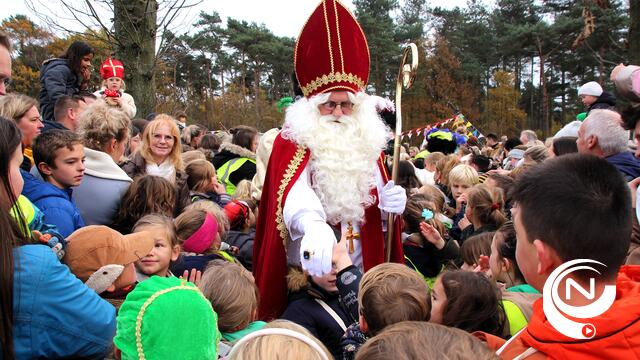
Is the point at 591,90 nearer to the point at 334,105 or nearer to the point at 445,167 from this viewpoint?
the point at 445,167

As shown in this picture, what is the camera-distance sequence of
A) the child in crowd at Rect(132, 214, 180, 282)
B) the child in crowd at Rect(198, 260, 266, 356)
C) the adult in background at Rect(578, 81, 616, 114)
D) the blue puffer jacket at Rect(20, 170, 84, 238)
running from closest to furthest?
the child in crowd at Rect(198, 260, 266, 356)
the blue puffer jacket at Rect(20, 170, 84, 238)
the child in crowd at Rect(132, 214, 180, 282)
the adult in background at Rect(578, 81, 616, 114)

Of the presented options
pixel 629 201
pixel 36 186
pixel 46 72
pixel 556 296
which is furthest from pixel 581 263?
pixel 46 72

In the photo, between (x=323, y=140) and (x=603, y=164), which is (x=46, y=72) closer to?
(x=323, y=140)

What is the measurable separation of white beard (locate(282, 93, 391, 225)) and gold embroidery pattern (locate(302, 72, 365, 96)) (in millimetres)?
64

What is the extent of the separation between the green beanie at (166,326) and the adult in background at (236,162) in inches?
155

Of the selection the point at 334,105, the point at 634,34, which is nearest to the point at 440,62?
the point at 634,34

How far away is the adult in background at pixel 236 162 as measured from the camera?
578cm

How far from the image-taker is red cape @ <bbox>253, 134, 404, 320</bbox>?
3.01 metres

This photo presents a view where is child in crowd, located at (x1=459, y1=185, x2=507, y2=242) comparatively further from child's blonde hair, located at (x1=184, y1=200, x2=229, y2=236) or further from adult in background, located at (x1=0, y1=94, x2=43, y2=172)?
adult in background, located at (x1=0, y1=94, x2=43, y2=172)

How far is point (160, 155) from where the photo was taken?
Result: 14.3ft

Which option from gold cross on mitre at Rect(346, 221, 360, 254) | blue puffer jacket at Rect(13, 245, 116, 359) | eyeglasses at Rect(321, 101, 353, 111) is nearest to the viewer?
blue puffer jacket at Rect(13, 245, 116, 359)

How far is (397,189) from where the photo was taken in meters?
3.00

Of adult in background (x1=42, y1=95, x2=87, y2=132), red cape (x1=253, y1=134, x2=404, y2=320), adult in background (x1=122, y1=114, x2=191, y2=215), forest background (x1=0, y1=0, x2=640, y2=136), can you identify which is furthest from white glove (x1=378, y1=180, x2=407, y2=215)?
forest background (x1=0, y1=0, x2=640, y2=136)

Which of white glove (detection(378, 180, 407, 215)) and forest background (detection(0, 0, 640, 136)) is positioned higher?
forest background (detection(0, 0, 640, 136))
